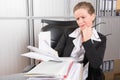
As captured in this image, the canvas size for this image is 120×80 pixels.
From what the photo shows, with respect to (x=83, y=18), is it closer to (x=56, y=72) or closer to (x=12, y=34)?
(x=56, y=72)

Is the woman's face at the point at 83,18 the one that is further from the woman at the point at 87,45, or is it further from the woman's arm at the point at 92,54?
the woman's arm at the point at 92,54

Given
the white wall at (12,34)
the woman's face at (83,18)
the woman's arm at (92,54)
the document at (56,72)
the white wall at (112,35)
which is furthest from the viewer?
the white wall at (112,35)

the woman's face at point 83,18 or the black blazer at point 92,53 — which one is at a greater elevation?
the woman's face at point 83,18

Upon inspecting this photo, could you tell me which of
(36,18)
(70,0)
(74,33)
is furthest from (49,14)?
(74,33)

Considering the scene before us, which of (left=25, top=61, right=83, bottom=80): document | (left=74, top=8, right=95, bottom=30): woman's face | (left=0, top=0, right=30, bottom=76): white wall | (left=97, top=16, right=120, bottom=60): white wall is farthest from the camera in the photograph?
(left=97, top=16, right=120, bottom=60): white wall

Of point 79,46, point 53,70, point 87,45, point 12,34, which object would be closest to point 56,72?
point 53,70

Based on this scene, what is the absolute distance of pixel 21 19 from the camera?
232 cm

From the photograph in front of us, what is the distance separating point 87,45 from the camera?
3.86ft

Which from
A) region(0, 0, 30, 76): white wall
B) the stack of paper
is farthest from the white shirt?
region(0, 0, 30, 76): white wall

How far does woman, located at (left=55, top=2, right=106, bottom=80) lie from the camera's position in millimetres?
1204

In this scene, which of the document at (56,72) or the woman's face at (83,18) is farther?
the woman's face at (83,18)

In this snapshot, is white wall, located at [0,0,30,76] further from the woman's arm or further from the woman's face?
the woman's arm

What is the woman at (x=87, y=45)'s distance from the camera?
47.4 inches

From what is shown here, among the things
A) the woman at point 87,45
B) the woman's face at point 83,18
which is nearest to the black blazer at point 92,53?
the woman at point 87,45
